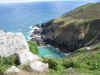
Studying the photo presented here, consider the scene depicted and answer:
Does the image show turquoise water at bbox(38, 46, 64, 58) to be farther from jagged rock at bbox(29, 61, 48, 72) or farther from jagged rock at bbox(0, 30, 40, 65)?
jagged rock at bbox(29, 61, 48, 72)

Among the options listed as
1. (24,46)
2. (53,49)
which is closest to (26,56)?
(24,46)

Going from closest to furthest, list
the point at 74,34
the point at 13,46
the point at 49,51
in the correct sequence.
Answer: the point at 13,46, the point at 74,34, the point at 49,51

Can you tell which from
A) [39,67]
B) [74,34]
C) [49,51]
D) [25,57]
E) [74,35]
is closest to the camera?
[39,67]

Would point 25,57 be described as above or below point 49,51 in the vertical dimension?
above

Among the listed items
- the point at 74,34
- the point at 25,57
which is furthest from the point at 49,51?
the point at 25,57

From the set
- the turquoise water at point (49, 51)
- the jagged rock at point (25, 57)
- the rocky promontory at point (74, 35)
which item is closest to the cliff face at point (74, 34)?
the rocky promontory at point (74, 35)

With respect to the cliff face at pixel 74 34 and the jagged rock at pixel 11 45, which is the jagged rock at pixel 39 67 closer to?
the jagged rock at pixel 11 45

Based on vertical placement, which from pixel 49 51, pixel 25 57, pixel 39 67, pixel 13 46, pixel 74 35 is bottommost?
pixel 49 51

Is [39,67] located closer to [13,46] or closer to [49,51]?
[13,46]

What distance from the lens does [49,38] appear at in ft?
224

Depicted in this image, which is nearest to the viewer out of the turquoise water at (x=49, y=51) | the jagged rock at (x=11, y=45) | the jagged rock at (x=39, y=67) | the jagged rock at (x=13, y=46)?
the jagged rock at (x=39, y=67)

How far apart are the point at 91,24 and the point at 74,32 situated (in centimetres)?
597

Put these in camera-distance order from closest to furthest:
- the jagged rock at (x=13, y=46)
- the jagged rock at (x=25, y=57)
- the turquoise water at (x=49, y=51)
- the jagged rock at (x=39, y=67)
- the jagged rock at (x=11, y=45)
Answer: the jagged rock at (x=39, y=67), the jagged rock at (x=25, y=57), the jagged rock at (x=13, y=46), the jagged rock at (x=11, y=45), the turquoise water at (x=49, y=51)

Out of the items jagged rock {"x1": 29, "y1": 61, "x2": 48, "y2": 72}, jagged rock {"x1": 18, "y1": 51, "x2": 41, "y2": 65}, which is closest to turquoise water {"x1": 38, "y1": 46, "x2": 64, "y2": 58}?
jagged rock {"x1": 18, "y1": 51, "x2": 41, "y2": 65}
